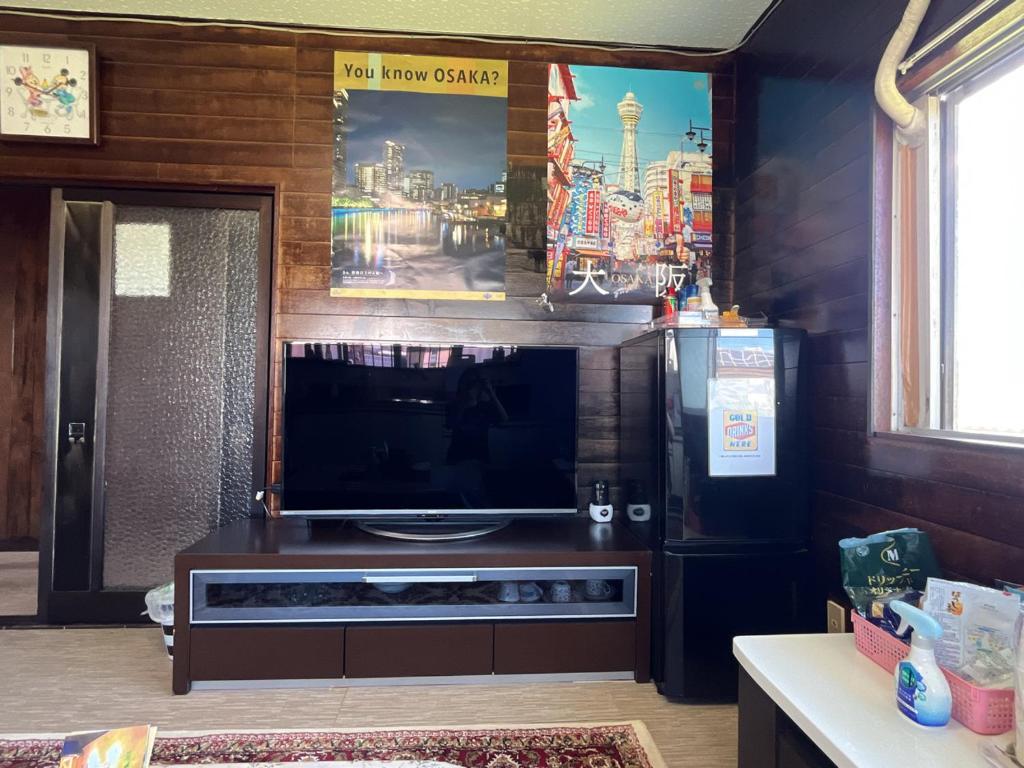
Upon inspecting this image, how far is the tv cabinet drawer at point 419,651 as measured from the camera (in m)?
1.98

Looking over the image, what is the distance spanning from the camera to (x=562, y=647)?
2023mm

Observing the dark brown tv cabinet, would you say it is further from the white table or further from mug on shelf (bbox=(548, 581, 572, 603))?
the white table

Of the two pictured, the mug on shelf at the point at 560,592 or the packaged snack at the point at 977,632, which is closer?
the packaged snack at the point at 977,632

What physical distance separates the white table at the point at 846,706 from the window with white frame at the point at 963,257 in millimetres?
640

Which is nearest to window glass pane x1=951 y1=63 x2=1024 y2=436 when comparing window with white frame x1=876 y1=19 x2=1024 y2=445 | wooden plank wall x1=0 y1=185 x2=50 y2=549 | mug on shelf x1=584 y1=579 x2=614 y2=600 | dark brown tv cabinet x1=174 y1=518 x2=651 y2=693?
window with white frame x1=876 y1=19 x2=1024 y2=445

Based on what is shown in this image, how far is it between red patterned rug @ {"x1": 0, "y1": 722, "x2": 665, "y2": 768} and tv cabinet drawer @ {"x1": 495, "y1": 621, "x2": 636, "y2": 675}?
27 cm

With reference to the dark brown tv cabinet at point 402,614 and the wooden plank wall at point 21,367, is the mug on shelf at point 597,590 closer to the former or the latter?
the dark brown tv cabinet at point 402,614

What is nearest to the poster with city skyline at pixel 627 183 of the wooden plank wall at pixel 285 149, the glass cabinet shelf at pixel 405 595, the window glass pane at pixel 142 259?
the wooden plank wall at pixel 285 149

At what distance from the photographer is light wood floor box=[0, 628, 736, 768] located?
1.76m

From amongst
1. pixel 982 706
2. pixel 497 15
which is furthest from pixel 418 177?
pixel 982 706

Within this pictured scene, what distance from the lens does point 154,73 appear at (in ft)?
7.97

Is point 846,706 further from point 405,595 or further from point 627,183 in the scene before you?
point 627,183

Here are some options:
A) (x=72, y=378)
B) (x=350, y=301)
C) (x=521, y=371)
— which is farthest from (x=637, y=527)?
(x=72, y=378)

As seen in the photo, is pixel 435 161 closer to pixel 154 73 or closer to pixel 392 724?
pixel 154 73
